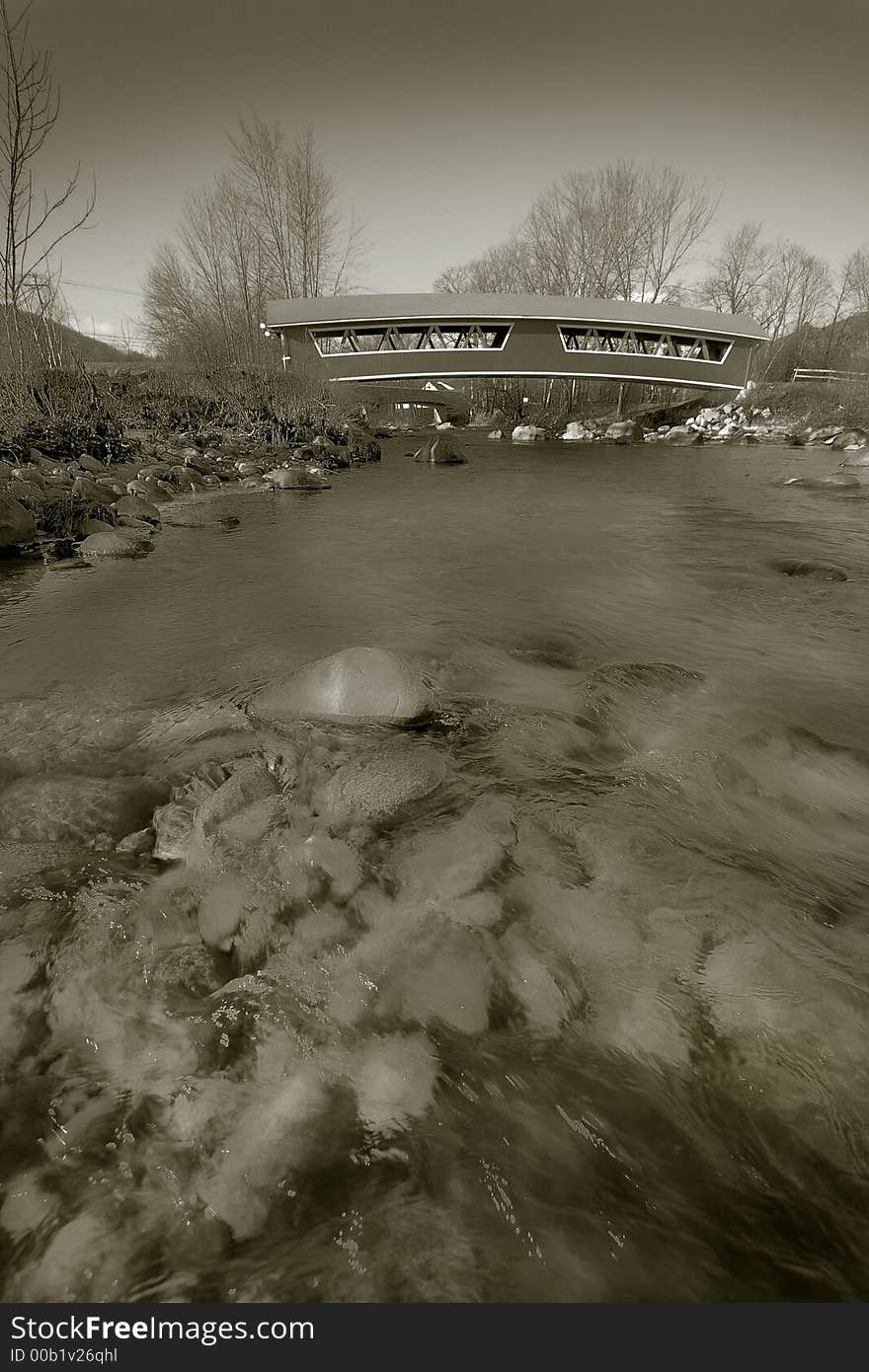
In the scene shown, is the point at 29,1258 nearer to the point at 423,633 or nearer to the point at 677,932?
the point at 677,932

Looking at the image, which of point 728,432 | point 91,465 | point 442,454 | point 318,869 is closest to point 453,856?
point 318,869

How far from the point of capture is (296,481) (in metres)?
9.65

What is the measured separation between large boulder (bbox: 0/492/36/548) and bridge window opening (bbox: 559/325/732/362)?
25812 mm

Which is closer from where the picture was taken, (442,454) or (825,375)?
(442,454)

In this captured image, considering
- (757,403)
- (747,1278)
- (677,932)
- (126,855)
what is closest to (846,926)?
(677,932)

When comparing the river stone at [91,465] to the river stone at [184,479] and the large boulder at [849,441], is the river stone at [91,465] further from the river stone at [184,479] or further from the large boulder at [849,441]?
the large boulder at [849,441]

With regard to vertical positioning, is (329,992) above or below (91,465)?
below

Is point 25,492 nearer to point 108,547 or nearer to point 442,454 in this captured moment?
point 108,547

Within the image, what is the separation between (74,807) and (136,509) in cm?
597

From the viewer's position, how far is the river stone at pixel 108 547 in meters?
5.41

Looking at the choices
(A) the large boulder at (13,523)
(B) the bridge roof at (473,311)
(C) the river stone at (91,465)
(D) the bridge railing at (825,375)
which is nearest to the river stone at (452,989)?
(A) the large boulder at (13,523)

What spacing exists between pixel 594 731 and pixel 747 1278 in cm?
184

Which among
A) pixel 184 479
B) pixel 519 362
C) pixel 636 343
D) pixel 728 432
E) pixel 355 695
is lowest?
pixel 355 695

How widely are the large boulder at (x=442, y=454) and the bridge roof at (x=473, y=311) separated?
13.6 meters
